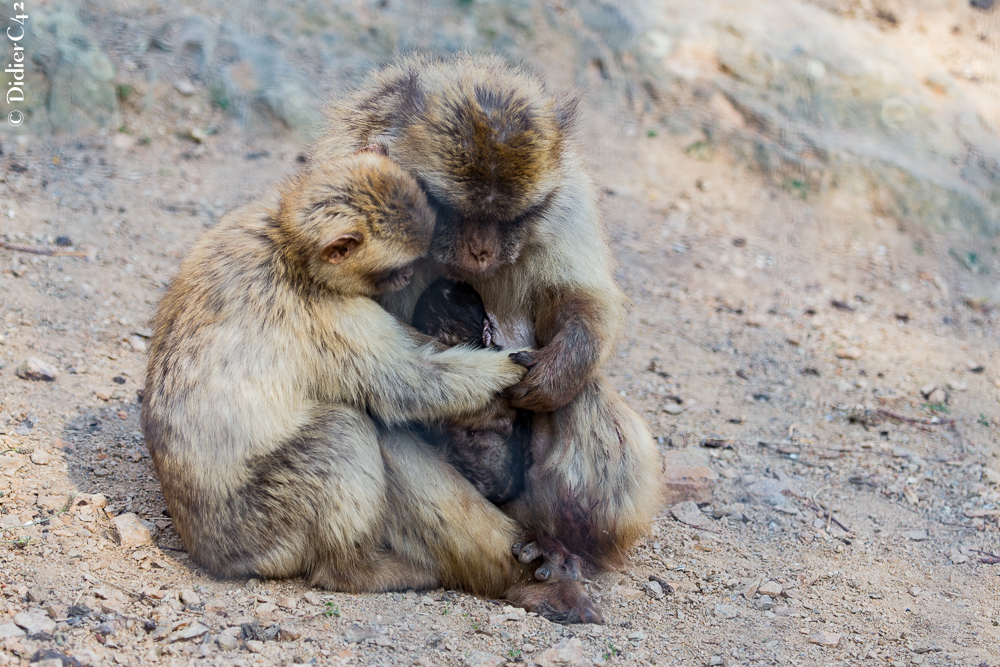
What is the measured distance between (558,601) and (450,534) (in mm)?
485

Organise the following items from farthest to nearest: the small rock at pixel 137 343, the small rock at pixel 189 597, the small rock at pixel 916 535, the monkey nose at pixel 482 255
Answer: the small rock at pixel 137 343
the small rock at pixel 916 535
the monkey nose at pixel 482 255
the small rock at pixel 189 597

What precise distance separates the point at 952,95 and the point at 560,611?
6.87m

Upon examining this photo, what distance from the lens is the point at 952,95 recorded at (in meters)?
8.20

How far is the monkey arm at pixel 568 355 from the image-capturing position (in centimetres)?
354

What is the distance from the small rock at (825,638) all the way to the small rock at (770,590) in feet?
0.95

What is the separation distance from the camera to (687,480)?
14.7 ft

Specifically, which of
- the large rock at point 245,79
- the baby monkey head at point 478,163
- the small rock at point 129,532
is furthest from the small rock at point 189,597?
the large rock at point 245,79

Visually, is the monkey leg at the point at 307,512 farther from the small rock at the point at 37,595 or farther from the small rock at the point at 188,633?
the small rock at the point at 37,595

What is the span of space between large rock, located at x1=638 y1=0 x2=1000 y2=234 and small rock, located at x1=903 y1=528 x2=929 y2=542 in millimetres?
4024

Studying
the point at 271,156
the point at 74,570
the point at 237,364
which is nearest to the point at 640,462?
the point at 237,364

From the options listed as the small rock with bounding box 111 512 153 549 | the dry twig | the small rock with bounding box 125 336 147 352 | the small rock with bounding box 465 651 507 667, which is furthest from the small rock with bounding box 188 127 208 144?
the small rock with bounding box 465 651 507 667

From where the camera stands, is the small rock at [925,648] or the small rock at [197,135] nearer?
the small rock at [925,648]

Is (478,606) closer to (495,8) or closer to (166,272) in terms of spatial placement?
(166,272)

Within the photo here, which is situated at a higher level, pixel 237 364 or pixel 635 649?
pixel 237 364
